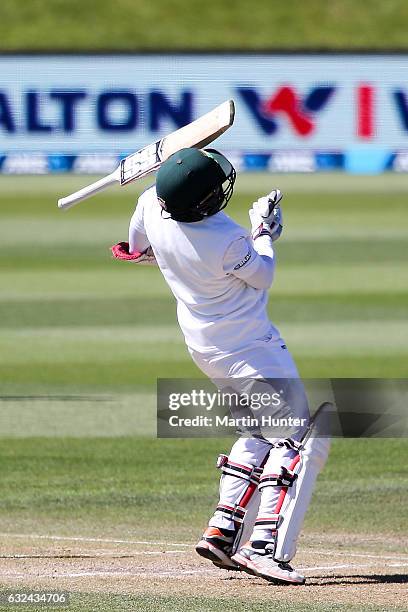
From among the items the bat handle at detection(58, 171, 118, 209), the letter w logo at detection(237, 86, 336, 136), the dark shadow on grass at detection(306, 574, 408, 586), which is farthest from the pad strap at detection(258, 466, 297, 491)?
the letter w logo at detection(237, 86, 336, 136)

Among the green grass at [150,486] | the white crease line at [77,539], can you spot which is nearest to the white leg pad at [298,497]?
the white crease line at [77,539]

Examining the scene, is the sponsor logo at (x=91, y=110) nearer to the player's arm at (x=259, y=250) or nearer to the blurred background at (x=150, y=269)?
the blurred background at (x=150, y=269)

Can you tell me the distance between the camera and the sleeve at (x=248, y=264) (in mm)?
6254

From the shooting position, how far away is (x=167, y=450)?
32.6 feet

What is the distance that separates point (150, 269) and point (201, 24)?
15731 mm

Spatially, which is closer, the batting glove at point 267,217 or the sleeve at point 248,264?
the sleeve at point 248,264

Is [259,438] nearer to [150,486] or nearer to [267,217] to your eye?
[267,217]

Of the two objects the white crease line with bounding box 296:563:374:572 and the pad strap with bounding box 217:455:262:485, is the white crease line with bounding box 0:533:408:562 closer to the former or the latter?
the white crease line with bounding box 296:563:374:572

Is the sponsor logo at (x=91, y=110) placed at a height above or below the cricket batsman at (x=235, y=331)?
above

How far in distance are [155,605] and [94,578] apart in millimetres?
629

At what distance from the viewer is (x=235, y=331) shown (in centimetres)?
641
